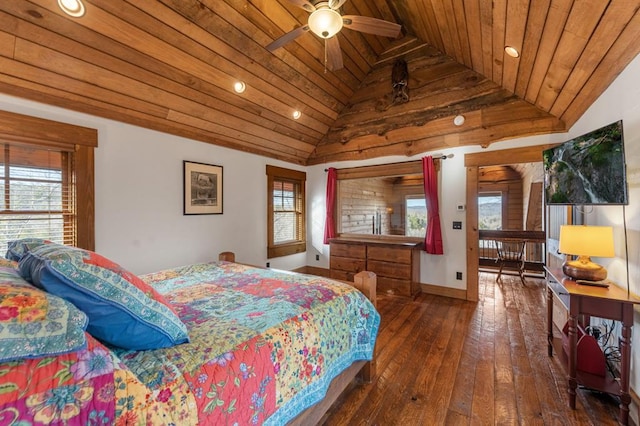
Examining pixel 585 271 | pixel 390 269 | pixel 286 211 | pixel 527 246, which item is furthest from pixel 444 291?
pixel 527 246

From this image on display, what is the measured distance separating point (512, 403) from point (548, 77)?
2788 mm

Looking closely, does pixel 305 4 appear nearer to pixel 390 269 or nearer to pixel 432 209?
pixel 432 209

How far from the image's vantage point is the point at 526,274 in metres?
5.35

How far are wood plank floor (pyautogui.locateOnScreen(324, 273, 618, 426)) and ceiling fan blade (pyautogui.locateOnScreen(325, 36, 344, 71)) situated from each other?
2821 millimetres

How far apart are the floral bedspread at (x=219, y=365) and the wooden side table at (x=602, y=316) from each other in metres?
1.31

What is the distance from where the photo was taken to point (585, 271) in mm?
1939

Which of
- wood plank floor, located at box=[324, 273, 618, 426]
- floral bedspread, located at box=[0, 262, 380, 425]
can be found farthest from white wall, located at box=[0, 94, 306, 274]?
wood plank floor, located at box=[324, 273, 618, 426]

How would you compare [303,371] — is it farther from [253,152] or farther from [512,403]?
[253,152]

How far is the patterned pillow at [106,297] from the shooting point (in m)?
0.88

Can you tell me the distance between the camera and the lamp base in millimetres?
1905

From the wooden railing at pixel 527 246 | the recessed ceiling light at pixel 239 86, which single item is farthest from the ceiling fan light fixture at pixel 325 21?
the wooden railing at pixel 527 246

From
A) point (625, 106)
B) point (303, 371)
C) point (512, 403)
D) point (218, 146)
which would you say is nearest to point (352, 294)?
point (303, 371)

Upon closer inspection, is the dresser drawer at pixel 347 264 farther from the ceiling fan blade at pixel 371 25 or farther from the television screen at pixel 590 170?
the ceiling fan blade at pixel 371 25

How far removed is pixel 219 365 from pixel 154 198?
2.78m
